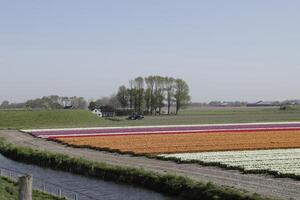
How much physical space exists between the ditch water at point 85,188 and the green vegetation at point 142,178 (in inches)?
22.7

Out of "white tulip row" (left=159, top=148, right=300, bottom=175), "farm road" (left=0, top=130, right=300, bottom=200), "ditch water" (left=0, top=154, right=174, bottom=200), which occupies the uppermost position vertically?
"white tulip row" (left=159, top=148, right=300, bottom=175)

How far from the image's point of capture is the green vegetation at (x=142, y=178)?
22906 millimetres

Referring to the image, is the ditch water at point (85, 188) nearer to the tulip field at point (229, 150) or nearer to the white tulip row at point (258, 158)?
the tulip field at point (229, 150)

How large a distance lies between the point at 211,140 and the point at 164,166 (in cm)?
2167

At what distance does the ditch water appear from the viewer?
24875mm

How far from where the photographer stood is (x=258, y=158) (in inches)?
1534

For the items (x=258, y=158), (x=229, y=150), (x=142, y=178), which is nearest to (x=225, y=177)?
(x=142, y=178)

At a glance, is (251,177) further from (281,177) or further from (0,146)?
(0,146)

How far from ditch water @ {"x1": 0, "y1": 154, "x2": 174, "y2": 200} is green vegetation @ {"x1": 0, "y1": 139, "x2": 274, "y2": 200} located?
577 millimetres

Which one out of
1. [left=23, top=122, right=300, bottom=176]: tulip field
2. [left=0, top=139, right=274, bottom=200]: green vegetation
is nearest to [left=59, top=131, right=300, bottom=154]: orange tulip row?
[left=23, top=122, right=300, bottom=176]: tulip field

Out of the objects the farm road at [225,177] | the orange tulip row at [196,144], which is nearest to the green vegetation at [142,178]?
the farm road at [225,177]

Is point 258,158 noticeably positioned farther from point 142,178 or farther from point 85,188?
point 85,188

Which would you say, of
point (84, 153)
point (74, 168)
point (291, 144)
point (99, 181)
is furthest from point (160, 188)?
point (291, 144)

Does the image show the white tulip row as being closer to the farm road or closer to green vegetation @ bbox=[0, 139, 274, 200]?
the farm road
